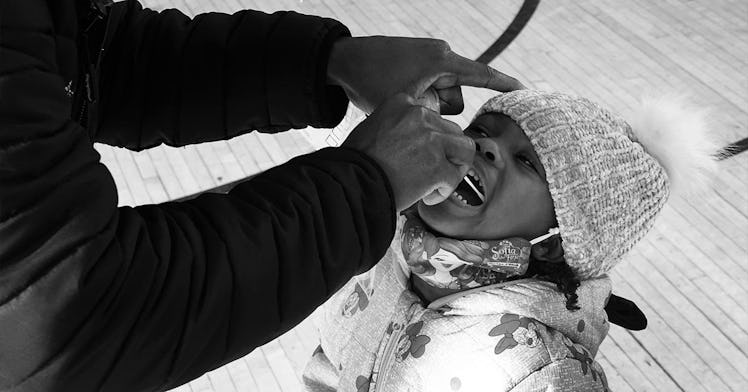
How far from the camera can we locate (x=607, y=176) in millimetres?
1333

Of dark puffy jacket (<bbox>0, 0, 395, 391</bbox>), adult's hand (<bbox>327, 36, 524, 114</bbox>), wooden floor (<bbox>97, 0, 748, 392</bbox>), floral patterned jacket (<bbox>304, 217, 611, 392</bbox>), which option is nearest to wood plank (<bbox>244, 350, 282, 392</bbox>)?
wooden floor (<bbox>97, 0, 748, 392</bbox>)

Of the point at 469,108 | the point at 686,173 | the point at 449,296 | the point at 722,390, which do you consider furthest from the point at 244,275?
the point at 469,108

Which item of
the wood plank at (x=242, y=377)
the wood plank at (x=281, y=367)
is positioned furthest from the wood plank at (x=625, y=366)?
the wood plank at (x=242, y=377)

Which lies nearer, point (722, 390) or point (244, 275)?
point (244, 275)

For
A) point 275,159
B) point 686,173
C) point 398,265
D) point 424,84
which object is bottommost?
point 275,159

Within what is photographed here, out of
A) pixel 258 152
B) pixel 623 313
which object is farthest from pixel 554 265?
pixel 258 152

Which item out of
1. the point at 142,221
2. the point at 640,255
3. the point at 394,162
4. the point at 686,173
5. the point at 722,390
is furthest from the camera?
the point at 640,255

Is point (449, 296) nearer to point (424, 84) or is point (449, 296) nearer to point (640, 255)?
point (424, 84)

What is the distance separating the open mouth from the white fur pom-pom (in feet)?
1.08

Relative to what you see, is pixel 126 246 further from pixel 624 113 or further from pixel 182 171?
pixel 624 113

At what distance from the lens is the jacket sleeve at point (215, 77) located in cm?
122

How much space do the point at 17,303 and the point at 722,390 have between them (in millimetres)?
1955

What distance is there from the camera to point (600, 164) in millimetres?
1329

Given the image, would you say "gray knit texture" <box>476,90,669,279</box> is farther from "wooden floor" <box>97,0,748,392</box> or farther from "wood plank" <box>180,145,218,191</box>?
"wood plank" <box>180,145,218,191</box>
